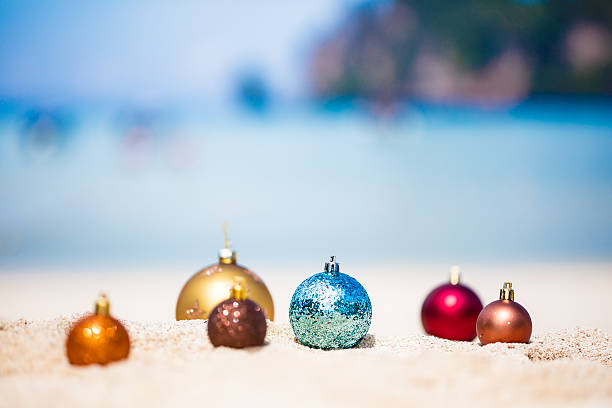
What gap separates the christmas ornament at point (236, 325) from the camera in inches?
86.4

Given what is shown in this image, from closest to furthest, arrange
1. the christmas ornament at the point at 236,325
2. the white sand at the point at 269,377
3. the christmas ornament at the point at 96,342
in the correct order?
1. the white sand at the point at 269,377
2. the christmas ornament at the point at 96,342
3. the christmas ornament at the point at 236,325

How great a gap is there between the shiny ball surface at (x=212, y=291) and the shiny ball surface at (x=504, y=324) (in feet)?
2.69

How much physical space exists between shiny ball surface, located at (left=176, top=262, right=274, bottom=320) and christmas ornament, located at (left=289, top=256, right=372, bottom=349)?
0.25 metres

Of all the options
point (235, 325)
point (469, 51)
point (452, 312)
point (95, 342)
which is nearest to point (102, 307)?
point (95, 342)

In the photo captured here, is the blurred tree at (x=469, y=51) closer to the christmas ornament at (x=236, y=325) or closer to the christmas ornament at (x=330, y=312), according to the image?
the christmas ornament at (x=330, y=312)

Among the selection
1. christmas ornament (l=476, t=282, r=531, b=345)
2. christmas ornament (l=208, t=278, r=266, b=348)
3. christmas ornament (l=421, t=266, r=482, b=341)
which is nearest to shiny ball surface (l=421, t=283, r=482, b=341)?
christmas ornament (l=421, t=266, r=482, b=341)

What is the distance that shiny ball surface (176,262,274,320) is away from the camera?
105 inches

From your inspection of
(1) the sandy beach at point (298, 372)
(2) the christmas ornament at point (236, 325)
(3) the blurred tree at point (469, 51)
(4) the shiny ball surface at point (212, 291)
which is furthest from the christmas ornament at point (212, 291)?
(3) the blurred tree at point (469, 51)

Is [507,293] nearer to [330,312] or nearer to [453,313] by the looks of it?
[453,313]

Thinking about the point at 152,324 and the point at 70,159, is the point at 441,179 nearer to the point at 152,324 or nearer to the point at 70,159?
the point at 70,159

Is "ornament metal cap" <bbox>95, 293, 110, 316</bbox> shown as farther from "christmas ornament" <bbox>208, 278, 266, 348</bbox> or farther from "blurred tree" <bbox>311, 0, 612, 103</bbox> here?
"blurred tree" <bbox>311, 0, 612, 103</bbox>

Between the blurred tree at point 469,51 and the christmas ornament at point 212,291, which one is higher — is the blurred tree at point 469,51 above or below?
above

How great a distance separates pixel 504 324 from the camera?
2.56m

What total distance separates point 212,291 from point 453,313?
96cm
